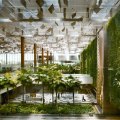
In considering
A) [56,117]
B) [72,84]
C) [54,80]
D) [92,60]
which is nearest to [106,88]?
[72,84]

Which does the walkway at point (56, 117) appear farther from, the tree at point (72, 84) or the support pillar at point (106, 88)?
the tree at point (72, 84)

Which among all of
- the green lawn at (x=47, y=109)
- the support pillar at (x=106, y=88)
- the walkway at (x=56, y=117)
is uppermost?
the support pillar at (x=106, y=88)

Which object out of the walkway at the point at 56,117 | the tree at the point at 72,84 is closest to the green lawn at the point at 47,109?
the walkway at the point at 56,117

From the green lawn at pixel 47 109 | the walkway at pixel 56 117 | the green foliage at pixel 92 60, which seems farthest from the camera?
the green foliage at pixel 92 60

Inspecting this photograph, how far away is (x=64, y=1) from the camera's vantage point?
775 cm

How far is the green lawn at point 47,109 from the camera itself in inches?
391

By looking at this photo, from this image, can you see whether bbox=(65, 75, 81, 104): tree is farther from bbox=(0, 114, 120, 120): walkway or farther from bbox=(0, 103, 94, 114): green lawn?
bbox=(0, 114, 120, 120): walkway

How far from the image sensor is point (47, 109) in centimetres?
1034

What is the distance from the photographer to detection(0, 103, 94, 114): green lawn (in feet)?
32.6

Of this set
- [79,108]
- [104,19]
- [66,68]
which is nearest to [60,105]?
[79,108]

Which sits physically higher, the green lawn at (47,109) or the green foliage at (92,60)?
the green foliage at (92,60)

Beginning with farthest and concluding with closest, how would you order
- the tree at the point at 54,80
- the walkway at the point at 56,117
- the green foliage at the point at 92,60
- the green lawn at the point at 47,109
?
the green foliage at the point at 92,60 → the tree at the point at 54,80 → the green lawn at the point at 47,109 → the walkway at the point at 56,117

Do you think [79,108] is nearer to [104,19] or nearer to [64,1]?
[104,19]

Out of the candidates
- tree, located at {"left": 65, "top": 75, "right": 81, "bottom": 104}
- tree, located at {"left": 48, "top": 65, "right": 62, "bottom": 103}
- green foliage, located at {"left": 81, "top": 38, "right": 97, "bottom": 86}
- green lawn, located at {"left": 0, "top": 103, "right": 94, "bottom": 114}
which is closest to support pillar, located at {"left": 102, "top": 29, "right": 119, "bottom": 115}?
green lawn, located at {"left": 0, "top": 103, "right": 94, "bottom": 114}
